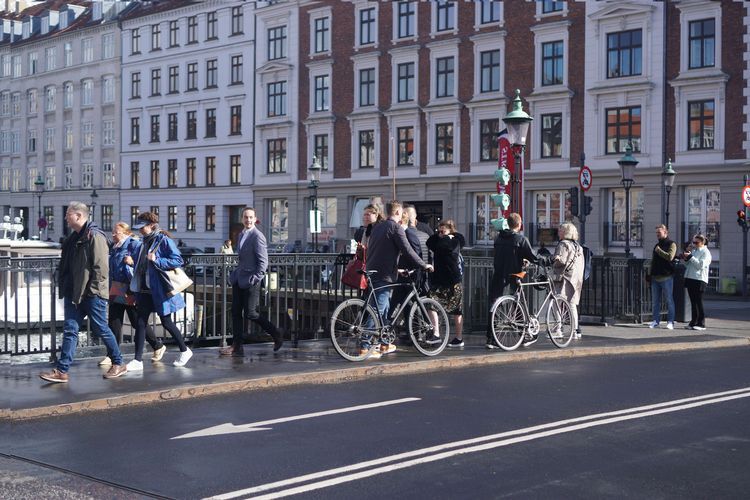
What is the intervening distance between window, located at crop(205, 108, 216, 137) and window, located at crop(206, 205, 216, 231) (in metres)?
4.19

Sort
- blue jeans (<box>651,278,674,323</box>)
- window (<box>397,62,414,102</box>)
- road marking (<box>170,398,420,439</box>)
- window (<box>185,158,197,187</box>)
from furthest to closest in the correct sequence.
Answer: window (<box>185,158,197,187</box>), window (<box>397,62,414,102</box>), blue jeans (<box>651,278,674,323</box>), road marking (<box>170,398,420,439</box>)

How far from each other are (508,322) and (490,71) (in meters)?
33.2

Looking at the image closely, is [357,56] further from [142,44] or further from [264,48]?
[142,44]

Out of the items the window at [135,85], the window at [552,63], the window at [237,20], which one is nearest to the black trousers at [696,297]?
the window at [552,63]

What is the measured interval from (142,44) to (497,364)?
54775mm

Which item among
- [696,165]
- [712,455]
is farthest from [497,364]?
[696,165]

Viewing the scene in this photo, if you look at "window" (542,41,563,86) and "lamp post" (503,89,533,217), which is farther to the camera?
"window" (542,41,563,86)

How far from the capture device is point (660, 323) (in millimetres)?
20359

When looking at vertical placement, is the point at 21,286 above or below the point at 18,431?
above

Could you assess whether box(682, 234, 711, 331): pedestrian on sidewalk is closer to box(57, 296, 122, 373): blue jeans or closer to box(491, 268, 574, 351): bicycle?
box(491, 268, 574, 351): bicycle

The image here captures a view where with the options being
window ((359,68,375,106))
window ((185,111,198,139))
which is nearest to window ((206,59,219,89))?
window ((185,111,198,139))

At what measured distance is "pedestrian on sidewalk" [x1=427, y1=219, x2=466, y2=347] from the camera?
1405 centimetres

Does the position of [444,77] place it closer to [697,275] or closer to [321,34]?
[321,34]

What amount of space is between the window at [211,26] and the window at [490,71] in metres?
19.0
